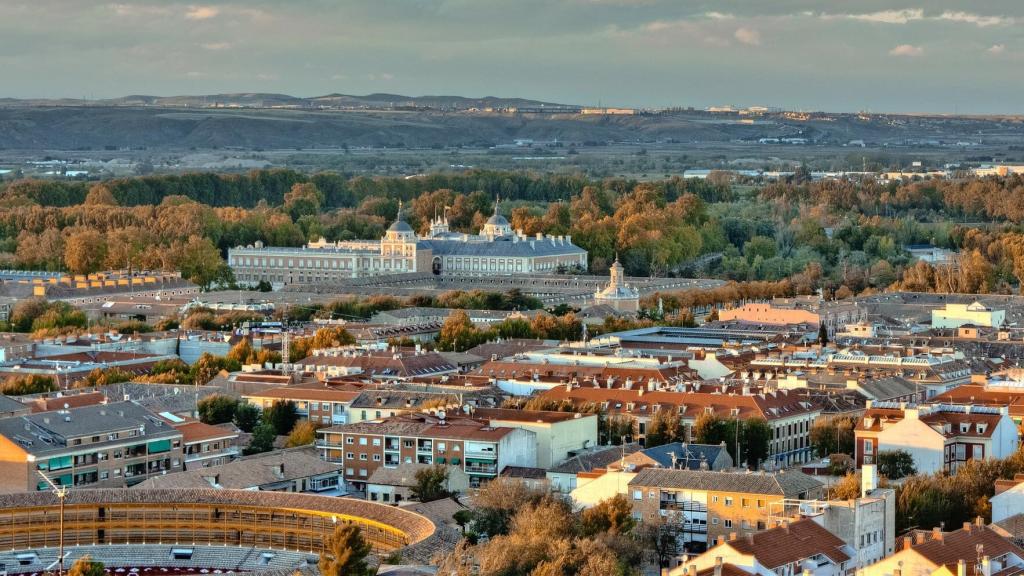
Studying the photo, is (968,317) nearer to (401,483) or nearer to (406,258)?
(401,483)

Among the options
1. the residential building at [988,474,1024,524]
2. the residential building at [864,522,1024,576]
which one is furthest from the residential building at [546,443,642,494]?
the residential building at [864,522,1024,576]

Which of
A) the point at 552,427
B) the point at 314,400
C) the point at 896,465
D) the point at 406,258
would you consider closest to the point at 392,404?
the point at 314,400

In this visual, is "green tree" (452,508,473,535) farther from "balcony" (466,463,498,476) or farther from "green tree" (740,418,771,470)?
"green tree" (740,418,771,470)

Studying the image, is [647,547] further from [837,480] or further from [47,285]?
[47,285]

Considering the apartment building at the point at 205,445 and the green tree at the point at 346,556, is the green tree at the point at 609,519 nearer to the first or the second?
the green tree at the point at 346,556

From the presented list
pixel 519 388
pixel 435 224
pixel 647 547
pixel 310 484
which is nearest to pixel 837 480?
pixel 647 547

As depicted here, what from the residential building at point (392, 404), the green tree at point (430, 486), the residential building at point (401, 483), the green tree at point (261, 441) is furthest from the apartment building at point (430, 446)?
the residential building at point (392, 404)
